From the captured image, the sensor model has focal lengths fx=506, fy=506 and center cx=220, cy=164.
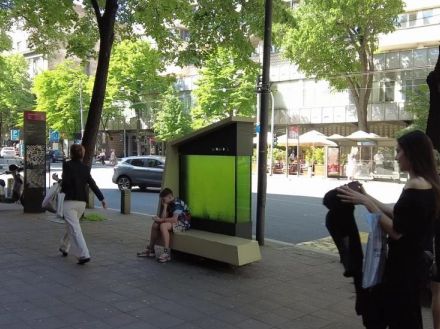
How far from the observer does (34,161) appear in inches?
519

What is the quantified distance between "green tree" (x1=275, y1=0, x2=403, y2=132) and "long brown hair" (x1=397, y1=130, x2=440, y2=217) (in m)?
28.8

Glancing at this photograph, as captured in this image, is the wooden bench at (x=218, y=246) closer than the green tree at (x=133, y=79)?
Yes

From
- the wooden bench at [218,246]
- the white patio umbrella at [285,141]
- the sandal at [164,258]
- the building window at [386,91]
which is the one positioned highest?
the building window at [386,91]

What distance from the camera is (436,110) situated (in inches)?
240

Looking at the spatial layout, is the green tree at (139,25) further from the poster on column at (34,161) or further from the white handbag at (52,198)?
the white handbag at (52,198)

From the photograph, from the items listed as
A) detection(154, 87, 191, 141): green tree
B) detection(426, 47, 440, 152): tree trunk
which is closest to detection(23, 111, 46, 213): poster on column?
detection(426, 47, 440, 152): tree trunk

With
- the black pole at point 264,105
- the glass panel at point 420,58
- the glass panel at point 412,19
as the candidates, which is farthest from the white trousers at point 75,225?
the glass panel at point 412,19

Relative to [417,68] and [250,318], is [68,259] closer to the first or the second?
[250,318]

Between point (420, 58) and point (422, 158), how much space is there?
124ft

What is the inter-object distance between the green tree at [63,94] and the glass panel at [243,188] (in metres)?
50.5

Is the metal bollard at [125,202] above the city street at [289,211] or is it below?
above

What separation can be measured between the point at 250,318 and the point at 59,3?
11136mm

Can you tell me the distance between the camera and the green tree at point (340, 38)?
31828 mm

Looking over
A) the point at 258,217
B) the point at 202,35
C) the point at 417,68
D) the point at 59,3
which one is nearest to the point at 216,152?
the point at 258,217
